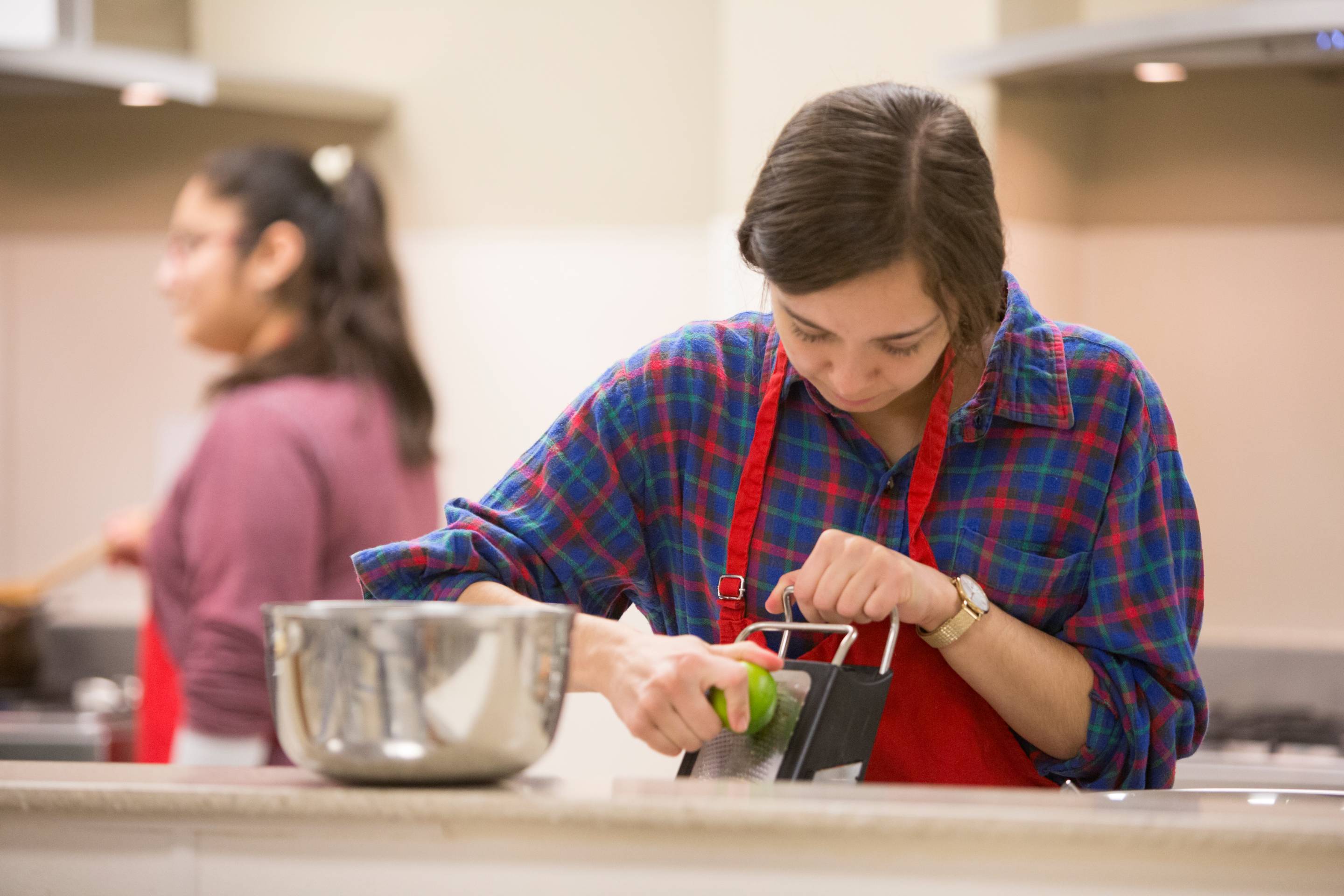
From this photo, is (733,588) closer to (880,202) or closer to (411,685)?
(880,202)

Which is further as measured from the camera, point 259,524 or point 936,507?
point 259,524

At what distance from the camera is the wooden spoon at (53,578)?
295cm

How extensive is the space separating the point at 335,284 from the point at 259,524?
42cm

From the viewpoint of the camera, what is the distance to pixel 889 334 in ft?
3.73

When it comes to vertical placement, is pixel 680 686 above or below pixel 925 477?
below

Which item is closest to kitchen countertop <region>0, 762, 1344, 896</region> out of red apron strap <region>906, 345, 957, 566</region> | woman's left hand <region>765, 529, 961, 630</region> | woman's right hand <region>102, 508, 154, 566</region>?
woman's left hand <region>765, 529, 961, 630</region>

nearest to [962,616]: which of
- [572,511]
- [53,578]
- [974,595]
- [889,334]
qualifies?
[974,595]

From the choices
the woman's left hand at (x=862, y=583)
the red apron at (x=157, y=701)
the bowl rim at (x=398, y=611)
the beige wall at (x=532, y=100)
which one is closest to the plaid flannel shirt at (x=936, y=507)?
the woman's left hand at (x=862, y=583)

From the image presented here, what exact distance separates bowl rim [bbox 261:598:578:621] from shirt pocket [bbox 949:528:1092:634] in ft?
1.51

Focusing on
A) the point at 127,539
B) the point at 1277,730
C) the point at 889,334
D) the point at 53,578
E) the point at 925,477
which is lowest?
the point at 1277,730

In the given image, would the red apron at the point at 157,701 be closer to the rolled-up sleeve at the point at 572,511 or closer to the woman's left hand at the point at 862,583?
the rolled-up sleeve at the point at 572,511

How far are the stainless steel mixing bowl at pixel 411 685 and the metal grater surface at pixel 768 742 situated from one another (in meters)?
0.21

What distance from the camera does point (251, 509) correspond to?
1962mm

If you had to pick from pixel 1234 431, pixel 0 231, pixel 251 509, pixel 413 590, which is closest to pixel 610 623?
pixel 413 590
